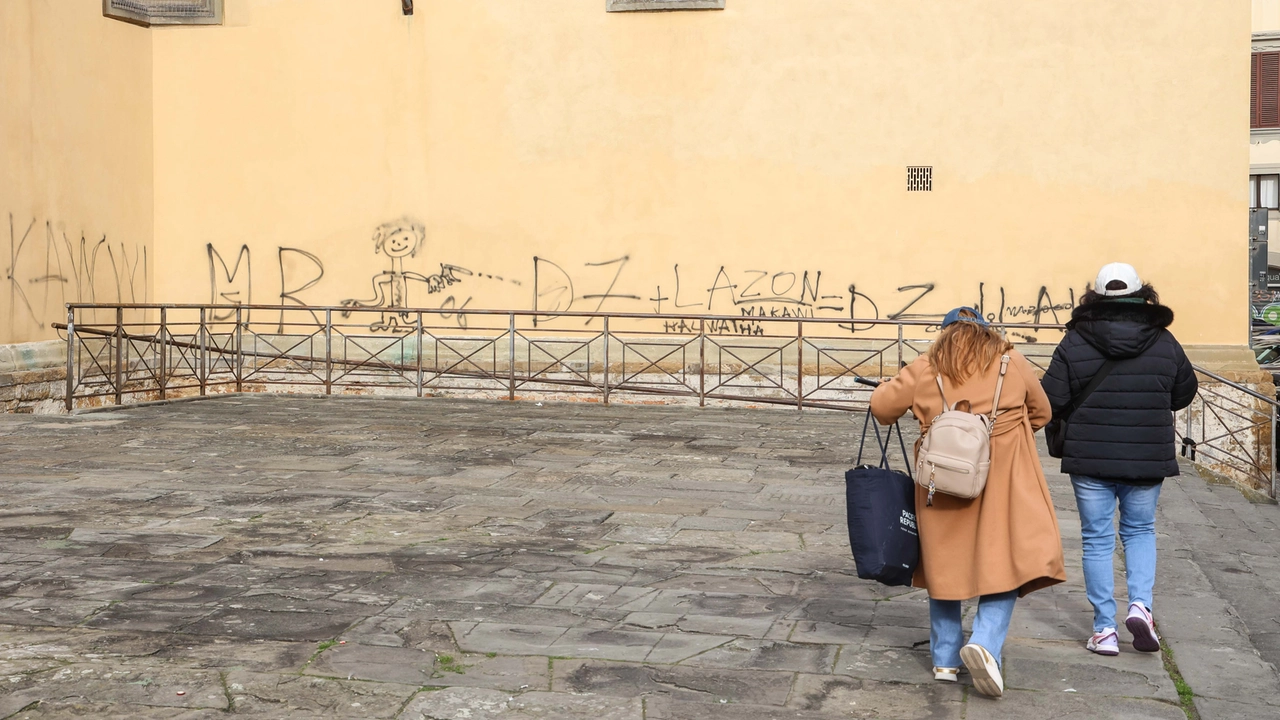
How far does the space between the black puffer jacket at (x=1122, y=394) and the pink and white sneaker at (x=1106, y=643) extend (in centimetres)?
52

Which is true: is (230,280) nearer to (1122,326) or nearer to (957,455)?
(1122,326)

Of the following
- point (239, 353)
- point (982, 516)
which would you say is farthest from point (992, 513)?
point (239, 353)

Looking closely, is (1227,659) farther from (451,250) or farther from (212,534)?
(451,250)

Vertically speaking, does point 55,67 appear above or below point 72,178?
above

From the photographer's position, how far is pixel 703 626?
4562 millimetres

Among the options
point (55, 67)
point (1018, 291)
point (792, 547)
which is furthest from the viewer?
point (1018, 291)

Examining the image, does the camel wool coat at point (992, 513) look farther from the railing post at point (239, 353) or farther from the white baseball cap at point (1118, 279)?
the railing post at point (239, 353)

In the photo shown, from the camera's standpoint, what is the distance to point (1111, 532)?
449 centimetres

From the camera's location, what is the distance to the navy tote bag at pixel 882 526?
12.7 feet

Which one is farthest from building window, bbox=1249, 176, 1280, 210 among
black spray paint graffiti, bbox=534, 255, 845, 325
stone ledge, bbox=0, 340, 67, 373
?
stone ledge, bbox=0, 340, 67, 373

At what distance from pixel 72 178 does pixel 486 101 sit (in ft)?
14.9

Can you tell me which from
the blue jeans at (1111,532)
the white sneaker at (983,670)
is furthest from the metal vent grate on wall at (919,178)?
the white sneaker at (983,670)

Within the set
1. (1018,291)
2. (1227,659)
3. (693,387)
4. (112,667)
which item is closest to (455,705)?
(112,667)

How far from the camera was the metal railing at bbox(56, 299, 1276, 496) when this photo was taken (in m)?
13.4
